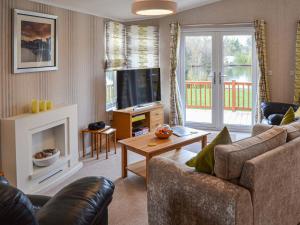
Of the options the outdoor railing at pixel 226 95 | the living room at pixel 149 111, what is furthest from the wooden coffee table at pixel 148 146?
the outdoor railing at pixel 226 95

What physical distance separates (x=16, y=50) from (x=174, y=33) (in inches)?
131

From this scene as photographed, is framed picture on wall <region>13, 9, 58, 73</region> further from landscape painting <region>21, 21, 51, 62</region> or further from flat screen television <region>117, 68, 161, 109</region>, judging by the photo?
flat screen television <region>117, 68, 161, 109</region>

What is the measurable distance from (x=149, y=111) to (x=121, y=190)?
2.48 meters

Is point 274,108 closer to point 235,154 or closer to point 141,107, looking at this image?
point 141,107

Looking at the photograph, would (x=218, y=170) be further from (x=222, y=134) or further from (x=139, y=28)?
(x=139, y=28)

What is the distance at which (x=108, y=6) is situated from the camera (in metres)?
4.83

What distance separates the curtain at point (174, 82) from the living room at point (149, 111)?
0.07ft

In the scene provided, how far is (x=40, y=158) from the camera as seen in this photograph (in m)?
3.65

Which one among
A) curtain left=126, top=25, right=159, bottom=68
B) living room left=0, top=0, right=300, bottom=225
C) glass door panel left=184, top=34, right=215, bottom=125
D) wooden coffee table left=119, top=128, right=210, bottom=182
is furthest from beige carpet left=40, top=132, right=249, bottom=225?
curtain left=126, top=25, right=159, bottom=68

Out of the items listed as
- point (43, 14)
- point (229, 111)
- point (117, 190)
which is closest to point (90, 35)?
point (43, 14)

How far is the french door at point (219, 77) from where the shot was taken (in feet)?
19.5

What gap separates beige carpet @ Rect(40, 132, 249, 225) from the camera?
9.61ft

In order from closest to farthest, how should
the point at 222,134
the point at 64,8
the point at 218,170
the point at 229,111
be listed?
the point at 218,170 < the point at 222,134 < the point at 64,8 < the point at 229,111

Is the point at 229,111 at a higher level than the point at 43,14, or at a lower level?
lower
